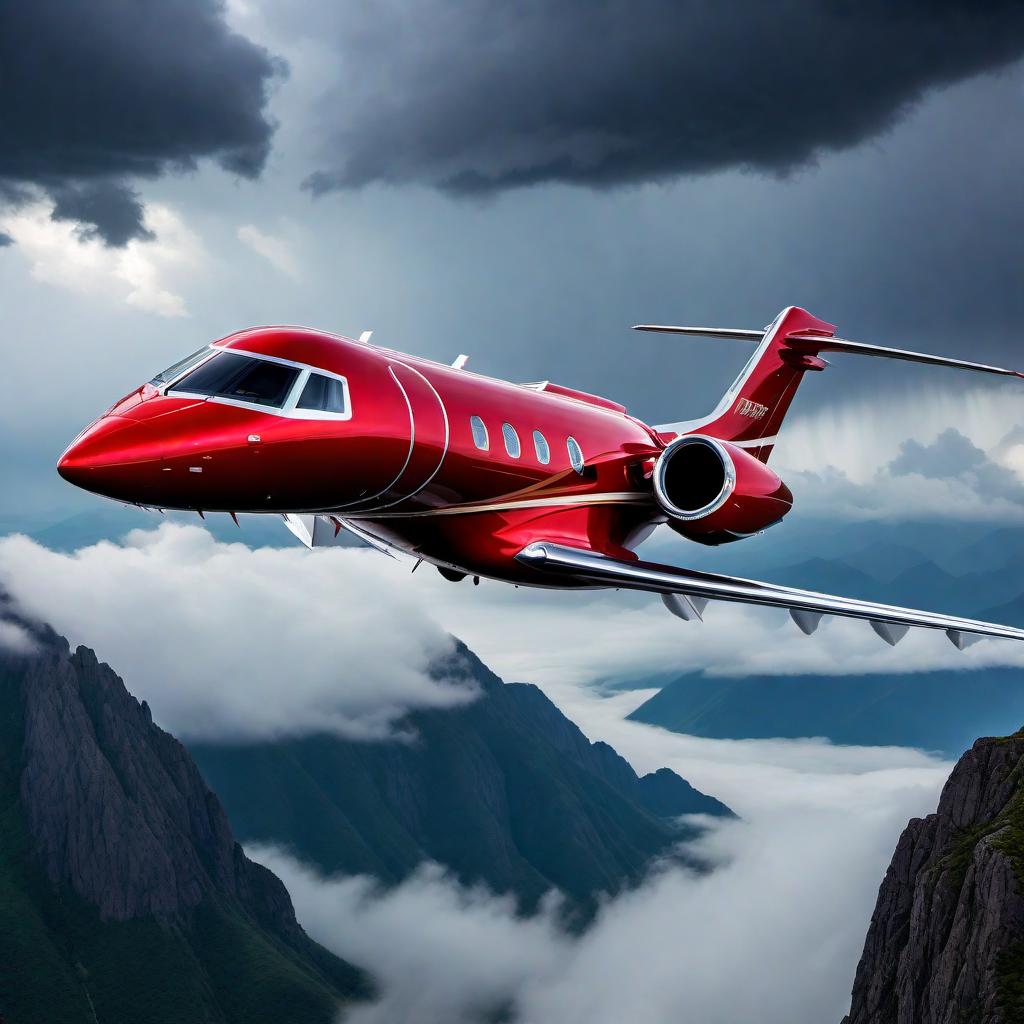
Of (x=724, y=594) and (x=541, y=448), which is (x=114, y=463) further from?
(x=724, y=594)

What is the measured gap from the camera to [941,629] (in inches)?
1152

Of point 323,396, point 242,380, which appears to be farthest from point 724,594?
point 242,380

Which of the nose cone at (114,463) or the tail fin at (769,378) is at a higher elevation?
the tail fin at (769,378)

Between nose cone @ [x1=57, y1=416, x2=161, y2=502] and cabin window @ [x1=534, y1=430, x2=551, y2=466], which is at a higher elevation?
cabin window @ [x1=534, y1=430, x2=551, y2=466]

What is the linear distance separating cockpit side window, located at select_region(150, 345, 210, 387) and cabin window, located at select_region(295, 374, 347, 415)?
1988mm

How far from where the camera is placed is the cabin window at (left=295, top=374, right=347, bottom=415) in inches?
942

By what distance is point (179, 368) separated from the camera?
24.2m

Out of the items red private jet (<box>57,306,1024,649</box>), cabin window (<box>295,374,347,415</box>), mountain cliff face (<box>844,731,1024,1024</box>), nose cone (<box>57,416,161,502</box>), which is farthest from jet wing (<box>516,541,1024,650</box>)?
mountain cliff face (<box>844,731,1024,1024</box>)

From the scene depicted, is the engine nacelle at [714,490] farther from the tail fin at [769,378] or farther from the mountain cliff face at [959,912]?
the mountain cliff face at [959,912]

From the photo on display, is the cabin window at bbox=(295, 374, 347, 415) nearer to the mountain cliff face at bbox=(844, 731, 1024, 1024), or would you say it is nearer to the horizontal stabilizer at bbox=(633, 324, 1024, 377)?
the horizontal stabilizer at bbox=(633, 324, 1024, 377)

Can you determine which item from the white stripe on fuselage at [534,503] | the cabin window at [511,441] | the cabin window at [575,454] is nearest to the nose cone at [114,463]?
the white stripe on fuselage at [534,503]

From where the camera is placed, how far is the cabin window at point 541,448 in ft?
91.3

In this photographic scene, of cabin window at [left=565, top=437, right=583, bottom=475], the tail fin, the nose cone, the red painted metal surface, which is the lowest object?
the nose cone

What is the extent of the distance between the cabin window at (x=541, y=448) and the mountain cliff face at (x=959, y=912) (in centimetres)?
12003
